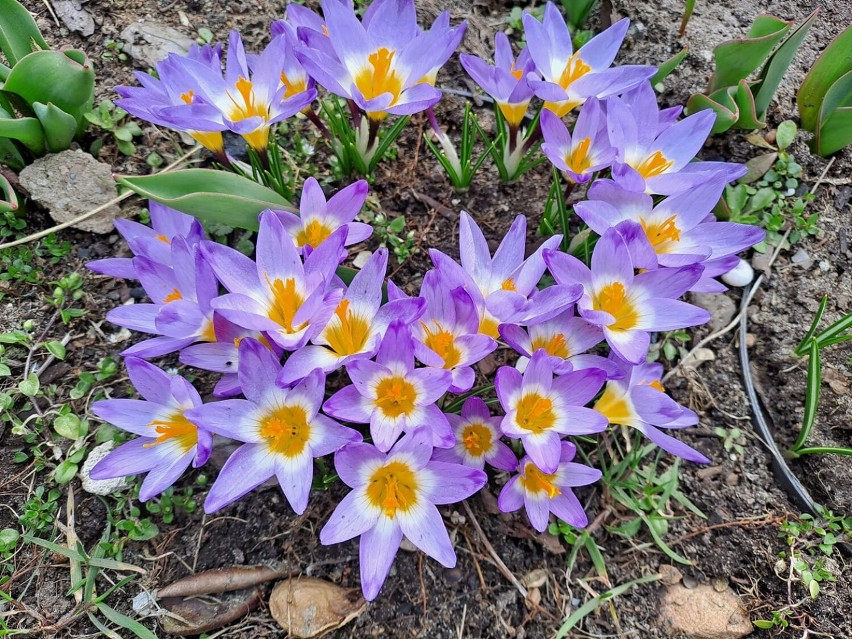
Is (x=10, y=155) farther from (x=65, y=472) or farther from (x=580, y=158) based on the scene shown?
(x=580, y=158)

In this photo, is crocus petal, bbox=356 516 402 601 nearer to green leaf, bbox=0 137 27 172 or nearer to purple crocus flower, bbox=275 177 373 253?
purple crocus flower, bbox=275 177 373 253

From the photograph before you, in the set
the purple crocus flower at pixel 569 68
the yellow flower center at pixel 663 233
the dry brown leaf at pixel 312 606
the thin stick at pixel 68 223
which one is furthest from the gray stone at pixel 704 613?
the thin stick at pixel 68 223

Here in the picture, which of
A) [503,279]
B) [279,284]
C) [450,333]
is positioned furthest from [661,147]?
[279,284]

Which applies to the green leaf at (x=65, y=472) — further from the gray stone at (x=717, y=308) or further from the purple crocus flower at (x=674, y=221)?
the gray stone at (x=717, y=308)

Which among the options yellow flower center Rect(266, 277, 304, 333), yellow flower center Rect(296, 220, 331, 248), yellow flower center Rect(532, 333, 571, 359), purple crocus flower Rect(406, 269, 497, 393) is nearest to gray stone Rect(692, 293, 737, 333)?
yellow flower center Rect(532, 333, 571, 359)

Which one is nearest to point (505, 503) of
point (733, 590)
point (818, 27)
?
point (733, 590)
